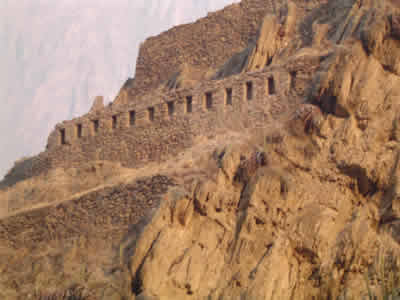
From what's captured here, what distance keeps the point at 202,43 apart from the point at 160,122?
785 centimetres

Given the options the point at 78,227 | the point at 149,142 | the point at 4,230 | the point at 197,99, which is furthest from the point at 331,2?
the point at 4,230

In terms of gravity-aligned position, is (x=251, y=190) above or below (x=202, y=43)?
below

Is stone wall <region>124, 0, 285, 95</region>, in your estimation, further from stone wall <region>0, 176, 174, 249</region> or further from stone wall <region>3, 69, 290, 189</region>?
stone wall <region>0, 176, 174, 249</region>

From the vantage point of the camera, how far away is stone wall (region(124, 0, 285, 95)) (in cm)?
3738

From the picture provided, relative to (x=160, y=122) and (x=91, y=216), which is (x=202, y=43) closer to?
(x=160, y=122)

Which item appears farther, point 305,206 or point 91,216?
point 91,216

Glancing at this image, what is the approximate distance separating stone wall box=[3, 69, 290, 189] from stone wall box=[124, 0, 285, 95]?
5404 millimetres

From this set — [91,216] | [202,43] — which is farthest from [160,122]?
[202,43]

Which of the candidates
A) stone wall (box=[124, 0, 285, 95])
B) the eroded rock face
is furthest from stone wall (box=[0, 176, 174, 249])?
stone wall (box=[124, 0, 285, 95])

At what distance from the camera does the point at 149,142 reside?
3216 cm

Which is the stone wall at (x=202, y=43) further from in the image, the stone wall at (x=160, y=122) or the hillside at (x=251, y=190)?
the stone wall at (x=160, y=122)

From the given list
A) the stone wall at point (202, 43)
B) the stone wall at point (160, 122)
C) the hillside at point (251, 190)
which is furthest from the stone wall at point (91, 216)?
the stone wall at point (202, 43)

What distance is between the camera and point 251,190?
79.0 ft

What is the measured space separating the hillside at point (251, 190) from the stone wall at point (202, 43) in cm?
356
